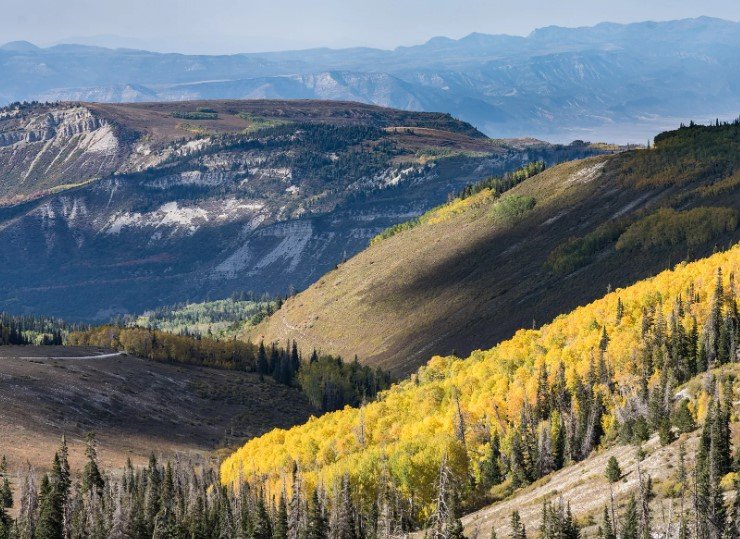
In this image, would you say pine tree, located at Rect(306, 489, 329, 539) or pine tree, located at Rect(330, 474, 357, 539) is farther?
pine tree, located at Rect(330, 474, 357, 539)

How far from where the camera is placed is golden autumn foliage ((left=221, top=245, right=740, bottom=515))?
14788cm

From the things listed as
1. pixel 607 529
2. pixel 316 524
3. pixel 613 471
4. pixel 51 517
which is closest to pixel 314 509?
pixel 316 524

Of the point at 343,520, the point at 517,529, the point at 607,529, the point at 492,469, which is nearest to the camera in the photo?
the point at 607,529

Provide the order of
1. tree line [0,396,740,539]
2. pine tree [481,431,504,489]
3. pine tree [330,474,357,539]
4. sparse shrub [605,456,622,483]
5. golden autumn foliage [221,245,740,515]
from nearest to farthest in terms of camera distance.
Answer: tree line [0,396,740,539]
sparse shrub [605,456,622,483]
pine tree [330,474,357,539]
pine tree [481,431,504,489]
golden autumn foliage [221,245,740,515]

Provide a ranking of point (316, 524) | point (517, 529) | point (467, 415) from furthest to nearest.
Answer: point (467, 415), point (316, 524), point (517, 529)

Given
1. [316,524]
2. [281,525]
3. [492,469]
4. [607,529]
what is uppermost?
[607,529]

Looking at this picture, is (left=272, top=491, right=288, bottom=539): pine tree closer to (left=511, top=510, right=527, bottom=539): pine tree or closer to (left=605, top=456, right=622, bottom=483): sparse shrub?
(left=511, top=510, right=527, bottom=539): pine tree

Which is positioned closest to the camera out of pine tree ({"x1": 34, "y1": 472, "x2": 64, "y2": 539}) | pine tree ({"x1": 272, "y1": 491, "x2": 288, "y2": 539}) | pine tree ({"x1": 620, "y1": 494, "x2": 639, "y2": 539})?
pine tree ({"x1": 620, "y1": 494, "x2": 639, "y2": 539})

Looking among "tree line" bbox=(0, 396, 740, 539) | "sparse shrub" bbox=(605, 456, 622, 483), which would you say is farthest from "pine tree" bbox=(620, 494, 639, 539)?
"sparse shrub" bbox=(605, 456, 622, 483)

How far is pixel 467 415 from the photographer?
551 ft

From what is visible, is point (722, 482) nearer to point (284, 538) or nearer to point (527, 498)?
point (527, 498)

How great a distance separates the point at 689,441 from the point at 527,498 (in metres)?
19.1

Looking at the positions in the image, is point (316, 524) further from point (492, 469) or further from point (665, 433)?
point (665, 433)

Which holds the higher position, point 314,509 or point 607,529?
point 607,529
